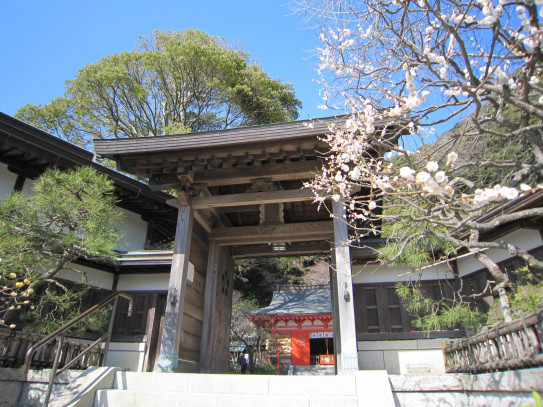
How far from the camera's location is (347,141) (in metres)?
4.50

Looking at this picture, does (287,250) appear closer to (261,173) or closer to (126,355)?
(261,173)

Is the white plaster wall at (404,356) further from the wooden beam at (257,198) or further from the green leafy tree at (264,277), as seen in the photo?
the green leafy tree at (264,277)

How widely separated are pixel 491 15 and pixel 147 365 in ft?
28.4

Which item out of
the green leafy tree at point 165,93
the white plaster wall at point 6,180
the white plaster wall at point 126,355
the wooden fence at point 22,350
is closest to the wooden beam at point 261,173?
the wooden fence at point 22,350

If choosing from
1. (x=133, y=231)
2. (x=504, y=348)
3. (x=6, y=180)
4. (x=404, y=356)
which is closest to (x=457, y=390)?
(x=504, y=348)

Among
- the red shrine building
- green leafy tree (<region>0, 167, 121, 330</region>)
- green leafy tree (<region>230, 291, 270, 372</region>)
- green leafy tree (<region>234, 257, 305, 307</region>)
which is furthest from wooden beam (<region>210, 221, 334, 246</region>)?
green leafy tree (<region>234, 257, 305, 307</region>)

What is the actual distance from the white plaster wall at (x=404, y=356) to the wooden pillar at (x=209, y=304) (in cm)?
307

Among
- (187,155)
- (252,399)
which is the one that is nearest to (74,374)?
(252,399)

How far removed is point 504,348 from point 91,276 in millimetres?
8360

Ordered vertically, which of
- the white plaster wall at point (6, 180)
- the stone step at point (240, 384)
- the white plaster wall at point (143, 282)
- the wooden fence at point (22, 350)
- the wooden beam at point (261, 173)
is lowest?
the stone step at point (240, 384)

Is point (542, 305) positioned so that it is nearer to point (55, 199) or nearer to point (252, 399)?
point (252, 399)

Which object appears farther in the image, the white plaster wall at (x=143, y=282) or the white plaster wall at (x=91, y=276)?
the white plaster wall at (x=143, y=282)

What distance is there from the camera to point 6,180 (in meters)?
7.52

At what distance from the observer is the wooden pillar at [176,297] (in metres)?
5.37
